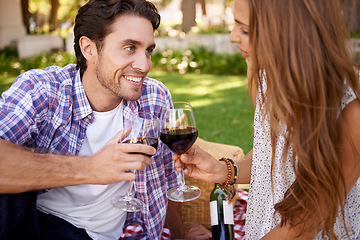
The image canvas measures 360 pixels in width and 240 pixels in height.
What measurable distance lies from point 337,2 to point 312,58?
26 centimetres

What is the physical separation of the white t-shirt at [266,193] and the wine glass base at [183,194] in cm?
35

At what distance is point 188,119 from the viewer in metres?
2.20

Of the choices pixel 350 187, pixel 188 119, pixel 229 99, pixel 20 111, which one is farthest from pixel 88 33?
pixel 229 99

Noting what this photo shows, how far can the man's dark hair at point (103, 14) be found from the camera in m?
2.78

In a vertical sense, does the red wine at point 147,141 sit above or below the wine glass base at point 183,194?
above

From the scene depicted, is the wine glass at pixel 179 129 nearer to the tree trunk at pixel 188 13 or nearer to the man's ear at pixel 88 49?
the man's ear at pixel 88 49

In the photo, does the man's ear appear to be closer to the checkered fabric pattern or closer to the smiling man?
the smiling man

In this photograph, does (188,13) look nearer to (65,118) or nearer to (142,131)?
(65,118)

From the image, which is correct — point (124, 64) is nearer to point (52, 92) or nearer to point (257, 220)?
point (52, 92)

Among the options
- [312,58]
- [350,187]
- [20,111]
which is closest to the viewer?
[312,58]

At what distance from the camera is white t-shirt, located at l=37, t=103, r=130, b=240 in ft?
8.72

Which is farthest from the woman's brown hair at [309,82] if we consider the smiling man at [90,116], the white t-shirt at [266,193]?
the smiling man at [90,116]

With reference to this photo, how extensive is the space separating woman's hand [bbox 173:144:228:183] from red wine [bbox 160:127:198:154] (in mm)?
109

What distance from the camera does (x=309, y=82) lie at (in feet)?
5.57
